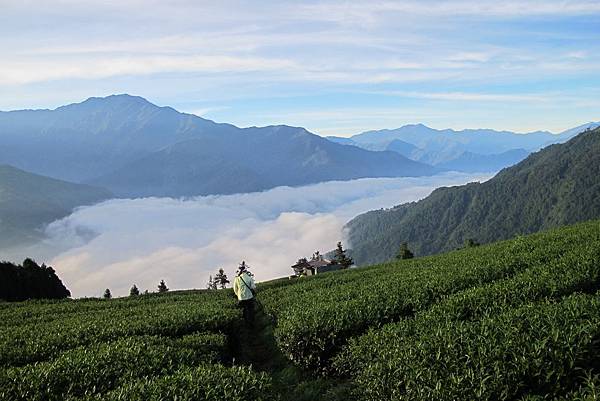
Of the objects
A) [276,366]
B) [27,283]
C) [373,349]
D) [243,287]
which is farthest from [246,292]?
[27,283]

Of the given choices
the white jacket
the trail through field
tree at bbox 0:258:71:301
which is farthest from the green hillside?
tree at bbox 0:258:71:301

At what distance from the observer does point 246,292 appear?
69.5 feet

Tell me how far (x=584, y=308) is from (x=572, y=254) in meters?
8.49

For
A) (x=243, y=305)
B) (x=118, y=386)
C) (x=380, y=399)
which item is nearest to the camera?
(x=380, y=399)

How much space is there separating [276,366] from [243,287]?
6.38m

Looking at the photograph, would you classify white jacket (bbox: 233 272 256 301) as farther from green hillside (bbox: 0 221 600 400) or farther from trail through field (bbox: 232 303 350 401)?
green hillside (bbox: 0 221 600 400)

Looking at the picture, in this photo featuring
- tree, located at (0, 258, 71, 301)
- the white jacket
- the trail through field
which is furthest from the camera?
tree, located at (0, 258, 71, 301)

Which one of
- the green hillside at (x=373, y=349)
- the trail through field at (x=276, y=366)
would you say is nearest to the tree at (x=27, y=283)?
the green hillside at (x=373, y=349)

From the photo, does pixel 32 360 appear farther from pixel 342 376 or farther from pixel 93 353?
pixel 342 376

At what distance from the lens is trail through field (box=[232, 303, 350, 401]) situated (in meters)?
11.5

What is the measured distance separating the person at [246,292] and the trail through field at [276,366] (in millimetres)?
527

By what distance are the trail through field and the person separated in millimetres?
527

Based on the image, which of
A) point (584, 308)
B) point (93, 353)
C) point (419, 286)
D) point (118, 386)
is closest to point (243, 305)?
point (419, 286)

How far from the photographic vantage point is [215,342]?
14422 millimetres
